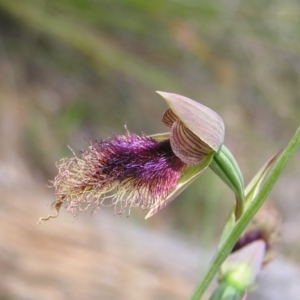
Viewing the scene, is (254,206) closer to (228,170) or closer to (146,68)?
(228,170)

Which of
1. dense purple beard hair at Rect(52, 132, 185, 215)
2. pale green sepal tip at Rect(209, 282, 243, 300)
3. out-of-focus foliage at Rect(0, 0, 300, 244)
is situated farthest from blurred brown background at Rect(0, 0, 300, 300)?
dense purple beard hair at Rect(52, 132, 185, 215)

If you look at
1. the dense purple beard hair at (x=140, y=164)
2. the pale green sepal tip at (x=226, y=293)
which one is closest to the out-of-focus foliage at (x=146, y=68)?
the pale green sepal tip at (x=226, y=293)

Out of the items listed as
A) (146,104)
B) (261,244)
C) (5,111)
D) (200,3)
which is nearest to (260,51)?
(200,3)

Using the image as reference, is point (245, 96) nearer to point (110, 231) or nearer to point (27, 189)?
point (110, 231)

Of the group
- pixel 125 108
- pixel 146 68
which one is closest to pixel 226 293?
pixel 146 68

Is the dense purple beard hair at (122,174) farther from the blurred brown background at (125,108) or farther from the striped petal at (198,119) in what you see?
the blurred brown background at (125,108)

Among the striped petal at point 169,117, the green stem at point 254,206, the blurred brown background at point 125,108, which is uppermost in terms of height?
the blurred brown background at point 125,108

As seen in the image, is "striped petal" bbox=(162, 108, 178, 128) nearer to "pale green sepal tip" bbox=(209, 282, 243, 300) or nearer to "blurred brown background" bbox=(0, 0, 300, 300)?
"pale green sepal tip" bbox=(209, 282, 243, 300)
